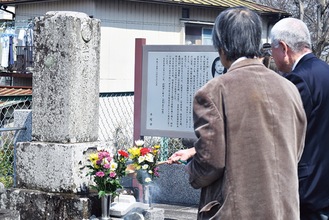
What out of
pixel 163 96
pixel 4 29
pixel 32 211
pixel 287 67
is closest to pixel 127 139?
pixel 163 96

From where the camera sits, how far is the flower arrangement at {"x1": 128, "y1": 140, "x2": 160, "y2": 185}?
5.42 m

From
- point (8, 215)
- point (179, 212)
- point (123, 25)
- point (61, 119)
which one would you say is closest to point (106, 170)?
point (61, 119)

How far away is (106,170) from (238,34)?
104 inches

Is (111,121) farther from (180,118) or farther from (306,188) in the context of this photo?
(306,188)

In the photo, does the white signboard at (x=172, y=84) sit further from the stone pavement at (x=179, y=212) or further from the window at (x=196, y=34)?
the window at (x=196, y=34)

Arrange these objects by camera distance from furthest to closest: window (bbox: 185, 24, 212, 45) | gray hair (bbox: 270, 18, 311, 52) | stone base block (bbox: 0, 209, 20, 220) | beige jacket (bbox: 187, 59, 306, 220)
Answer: window (bbox: 185, 24, 212, 45), stone base block (bbox: 0, 209, 20, 220), gray hair (bbox: 270, 18, 311, 52), beige jacket (bbox: 187, 59, 306, 220)

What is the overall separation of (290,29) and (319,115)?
0.54m

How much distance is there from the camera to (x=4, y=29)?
1770 cm

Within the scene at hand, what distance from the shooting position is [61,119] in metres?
5.49

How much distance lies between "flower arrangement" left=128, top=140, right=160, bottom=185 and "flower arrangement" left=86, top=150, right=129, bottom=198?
0.09 m

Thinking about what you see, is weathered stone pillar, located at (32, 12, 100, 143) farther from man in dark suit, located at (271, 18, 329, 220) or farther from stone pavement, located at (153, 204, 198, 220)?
man in dark suit, located at (271, 18, 329, 220)

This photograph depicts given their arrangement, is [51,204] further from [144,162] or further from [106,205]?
[144,162]

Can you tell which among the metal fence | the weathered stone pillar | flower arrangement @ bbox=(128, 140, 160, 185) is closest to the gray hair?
flower arrangement @ bbox=(128, 140, 160, 185)

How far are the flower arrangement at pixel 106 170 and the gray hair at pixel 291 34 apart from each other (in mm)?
2110
